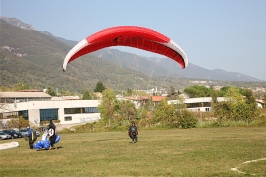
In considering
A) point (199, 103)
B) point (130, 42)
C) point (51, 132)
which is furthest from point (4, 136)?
point (199, 103)

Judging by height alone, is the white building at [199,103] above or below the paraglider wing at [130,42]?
below

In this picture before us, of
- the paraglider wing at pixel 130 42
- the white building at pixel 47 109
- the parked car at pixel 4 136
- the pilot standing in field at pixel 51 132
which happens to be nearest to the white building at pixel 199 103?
the white building at pixel 47 109

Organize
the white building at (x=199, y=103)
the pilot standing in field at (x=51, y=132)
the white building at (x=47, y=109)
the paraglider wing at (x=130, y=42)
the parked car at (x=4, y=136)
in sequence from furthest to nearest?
the white building at (x=199, y=103) < the white building at (x=47, y=109) < the parked car at (x=4, y=136) < the pilot standing in field at (x=51, y=132) < the paraglider wing at (x=130, y=42)

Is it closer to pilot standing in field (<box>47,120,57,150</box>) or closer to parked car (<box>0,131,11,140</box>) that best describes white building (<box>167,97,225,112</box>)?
parked car (<box>0,131,11,140</box>)

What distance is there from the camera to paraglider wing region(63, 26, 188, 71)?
17.1 m

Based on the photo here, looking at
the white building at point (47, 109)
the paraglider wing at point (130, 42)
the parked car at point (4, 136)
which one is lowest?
the parked car at point (4, 136)

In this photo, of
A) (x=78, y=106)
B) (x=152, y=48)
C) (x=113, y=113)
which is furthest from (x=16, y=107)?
(x=152, y=48)

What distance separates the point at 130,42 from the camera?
1961 centimetres

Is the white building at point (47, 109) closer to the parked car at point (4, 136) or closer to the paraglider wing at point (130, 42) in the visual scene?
the parked car at point (4, 136)

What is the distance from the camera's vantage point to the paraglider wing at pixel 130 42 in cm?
1712

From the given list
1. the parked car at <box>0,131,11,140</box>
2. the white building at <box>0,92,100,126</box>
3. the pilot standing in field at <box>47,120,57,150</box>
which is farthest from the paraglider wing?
the white building at <box>0,92,100,126</box>

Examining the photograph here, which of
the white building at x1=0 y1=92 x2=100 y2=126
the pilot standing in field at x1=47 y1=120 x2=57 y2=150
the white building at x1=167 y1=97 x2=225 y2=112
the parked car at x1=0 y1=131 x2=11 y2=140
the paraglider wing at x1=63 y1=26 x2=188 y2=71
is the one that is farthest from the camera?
the white building at x1=167 y1=97 x2=225 y2=112

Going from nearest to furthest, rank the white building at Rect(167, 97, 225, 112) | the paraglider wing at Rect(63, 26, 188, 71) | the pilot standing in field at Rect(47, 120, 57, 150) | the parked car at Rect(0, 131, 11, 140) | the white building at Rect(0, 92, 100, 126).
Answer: the paraglider wing at Rect(63, 26, 188, 71) → the pilot standing in field at Rect(47, 120, 57, 150) → the parked car at Rect(0, 131, 11, 140) → the white building at Rect(0, 92, 100, 126) → the white building at Rect(167, 97, 225, 112)

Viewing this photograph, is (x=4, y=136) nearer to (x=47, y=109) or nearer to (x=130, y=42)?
(x=130, y=42)
